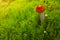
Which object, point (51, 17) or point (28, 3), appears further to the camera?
point (28, 3)

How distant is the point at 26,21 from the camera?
2301 mm

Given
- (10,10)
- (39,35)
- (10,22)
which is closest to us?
(39,35)

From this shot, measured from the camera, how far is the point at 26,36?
7.09ft

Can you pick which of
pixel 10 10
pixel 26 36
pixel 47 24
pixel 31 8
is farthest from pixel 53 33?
pixel 10 10

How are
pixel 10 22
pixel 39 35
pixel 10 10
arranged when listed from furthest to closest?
pixel 10 10, pixel 10 22, pixel 39 35

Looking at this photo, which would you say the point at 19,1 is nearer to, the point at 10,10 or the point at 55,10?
the point at 10,10

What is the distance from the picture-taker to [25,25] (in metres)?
2.26

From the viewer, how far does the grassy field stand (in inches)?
85.5

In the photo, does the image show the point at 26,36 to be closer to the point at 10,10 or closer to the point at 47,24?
the point at 47,24

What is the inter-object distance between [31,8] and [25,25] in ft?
1.06

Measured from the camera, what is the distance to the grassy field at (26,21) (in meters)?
2.17

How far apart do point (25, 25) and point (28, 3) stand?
1.41 ft

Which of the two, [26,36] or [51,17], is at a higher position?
[51,17]

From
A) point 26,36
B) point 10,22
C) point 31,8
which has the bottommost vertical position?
point 26,36
